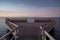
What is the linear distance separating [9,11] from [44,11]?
11.3 feet

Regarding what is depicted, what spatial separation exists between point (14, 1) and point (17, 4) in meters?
0.40

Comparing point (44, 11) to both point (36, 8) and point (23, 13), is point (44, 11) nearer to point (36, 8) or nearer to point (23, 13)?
point (36, 8)

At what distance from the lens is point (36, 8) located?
42.3 ft

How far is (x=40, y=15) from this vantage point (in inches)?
506

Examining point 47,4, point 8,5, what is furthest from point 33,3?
point 8,5

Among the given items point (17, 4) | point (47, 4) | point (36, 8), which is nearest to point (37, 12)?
point (36, 8)

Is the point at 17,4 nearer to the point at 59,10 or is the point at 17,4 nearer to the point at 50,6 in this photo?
the point at 50,6

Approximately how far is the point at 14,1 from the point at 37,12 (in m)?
2.49

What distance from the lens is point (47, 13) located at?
41.9ft

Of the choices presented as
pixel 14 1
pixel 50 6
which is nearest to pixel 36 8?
pixel 50 6

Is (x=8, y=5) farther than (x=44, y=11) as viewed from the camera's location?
No

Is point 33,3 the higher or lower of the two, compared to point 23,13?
higher

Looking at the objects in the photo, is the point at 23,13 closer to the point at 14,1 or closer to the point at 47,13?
the point at 14,1

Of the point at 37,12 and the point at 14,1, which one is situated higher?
the point at 14,1
